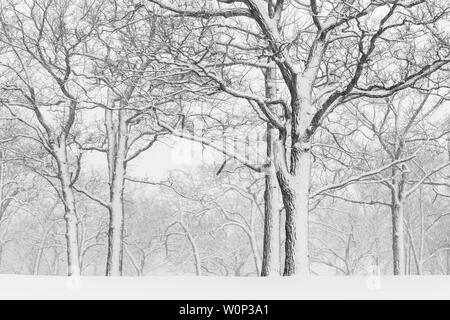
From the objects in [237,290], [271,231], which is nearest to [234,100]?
[271,231]

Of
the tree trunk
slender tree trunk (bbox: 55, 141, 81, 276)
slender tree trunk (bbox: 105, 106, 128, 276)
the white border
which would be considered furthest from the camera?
slender tree trunk (bbox: 55, 141, 81, 276)

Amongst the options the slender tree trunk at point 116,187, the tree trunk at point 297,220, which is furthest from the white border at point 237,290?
the slender tree trunk at point 116,187

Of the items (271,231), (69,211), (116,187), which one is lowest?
(271,231)

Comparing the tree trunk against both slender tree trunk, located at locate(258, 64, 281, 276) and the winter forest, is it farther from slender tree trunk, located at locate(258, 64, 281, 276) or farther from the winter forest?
slender tree trunk, located at locate(258, 64, 281, 276)

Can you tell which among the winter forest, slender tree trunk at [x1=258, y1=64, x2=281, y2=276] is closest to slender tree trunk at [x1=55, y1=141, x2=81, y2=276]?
the winter forest

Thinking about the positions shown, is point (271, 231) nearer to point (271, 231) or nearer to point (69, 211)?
point (271, 231)

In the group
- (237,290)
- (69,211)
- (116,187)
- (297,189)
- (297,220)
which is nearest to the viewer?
(237,290)

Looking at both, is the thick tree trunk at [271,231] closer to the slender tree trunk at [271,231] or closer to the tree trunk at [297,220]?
the slender tree trunk at [271,231]

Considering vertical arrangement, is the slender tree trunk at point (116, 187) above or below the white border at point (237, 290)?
above

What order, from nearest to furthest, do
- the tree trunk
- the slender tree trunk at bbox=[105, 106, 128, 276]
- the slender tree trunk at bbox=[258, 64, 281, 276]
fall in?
the tree trunk < the slender tree trunk at bbox=[258, 64, 281, 276] < the slender tree trunk at bbox=[105, 106, 128, 276]

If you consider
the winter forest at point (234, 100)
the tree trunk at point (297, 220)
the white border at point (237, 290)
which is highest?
the winter forest at point (234, 100)

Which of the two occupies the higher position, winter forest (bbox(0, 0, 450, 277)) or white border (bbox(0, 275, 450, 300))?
winter forest (bbox(0, 0, 450, 277))

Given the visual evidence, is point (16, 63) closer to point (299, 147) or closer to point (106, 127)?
point (106, 127)

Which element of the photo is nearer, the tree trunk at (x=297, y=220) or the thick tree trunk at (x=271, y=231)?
the tree trunk at (x=297, y=220)
